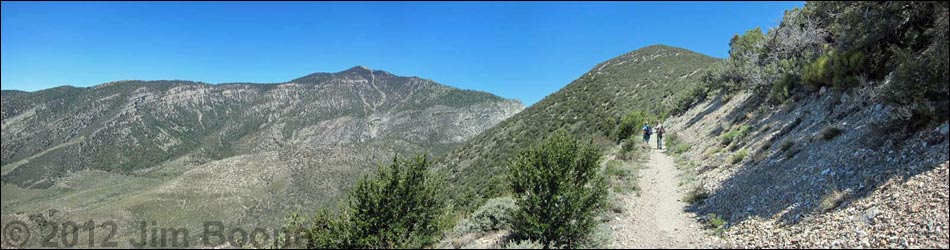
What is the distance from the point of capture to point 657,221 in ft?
36.4

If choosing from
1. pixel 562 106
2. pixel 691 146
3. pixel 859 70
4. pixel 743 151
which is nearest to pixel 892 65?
pixel 859 70

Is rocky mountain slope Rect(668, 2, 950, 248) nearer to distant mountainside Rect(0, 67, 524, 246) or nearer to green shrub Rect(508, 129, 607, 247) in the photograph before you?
green shrub Rect(508, 129, 607, 247)

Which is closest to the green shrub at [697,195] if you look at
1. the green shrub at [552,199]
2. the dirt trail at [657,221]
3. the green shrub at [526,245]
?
the dirt trail at [657,221]

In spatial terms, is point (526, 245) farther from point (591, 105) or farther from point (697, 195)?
point (591, 105)

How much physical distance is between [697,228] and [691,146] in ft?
44.4

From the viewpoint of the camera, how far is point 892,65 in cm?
1212

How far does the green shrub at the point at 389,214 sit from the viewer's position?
371 inches

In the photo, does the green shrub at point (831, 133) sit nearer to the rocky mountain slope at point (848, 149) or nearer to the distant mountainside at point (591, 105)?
the rocky mountain slope at point (848, 149)

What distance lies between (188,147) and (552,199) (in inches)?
7798

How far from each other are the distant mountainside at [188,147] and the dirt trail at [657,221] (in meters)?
5.86

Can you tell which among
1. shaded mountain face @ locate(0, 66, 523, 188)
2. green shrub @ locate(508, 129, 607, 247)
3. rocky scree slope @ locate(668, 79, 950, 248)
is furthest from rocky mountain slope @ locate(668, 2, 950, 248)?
shaded mountain face @ locate(0, 66, 523, 188)

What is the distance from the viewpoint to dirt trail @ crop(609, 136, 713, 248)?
9164 millimetres

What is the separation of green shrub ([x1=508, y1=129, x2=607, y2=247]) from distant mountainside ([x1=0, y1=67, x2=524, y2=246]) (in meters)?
3.42

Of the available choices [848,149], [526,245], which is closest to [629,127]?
[848,149]
